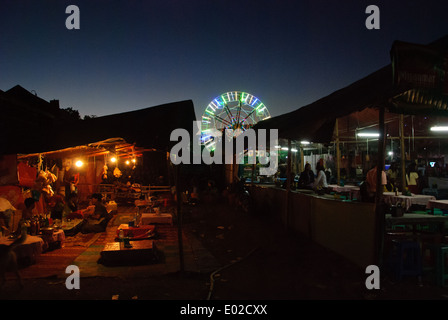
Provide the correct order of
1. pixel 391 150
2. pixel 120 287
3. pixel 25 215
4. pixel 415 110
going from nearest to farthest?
pixel 120 287
pixel 415 110
pixel 25 215
pixel 391 150

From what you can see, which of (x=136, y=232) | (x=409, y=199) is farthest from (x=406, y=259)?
(x=136, y=232)

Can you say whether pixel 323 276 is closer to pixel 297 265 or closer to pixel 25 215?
pixel 297 265

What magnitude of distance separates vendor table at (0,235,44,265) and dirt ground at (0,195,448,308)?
47.1 inches

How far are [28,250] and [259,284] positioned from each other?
187 inches

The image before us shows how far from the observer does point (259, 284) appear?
5.47 metres

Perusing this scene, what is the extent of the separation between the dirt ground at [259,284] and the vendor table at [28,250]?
1.20 m

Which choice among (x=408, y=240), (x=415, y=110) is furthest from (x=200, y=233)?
(x=415, y=110)

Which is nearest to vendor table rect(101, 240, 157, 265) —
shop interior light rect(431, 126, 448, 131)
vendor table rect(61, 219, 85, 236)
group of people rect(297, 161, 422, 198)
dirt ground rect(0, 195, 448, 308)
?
dirt ground rect(0, 195, 448, 308)

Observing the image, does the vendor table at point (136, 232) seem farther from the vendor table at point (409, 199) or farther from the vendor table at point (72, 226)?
the vendor table at point (409, 199)

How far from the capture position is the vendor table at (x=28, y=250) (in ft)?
21.5

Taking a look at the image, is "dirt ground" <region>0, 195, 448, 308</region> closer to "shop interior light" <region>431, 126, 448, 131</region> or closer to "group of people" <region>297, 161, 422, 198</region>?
"group of people" <region>297, 161, 422, 198</region>

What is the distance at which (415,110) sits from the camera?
629cm

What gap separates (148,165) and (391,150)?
647 inches

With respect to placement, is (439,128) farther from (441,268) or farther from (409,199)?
(441,268)
